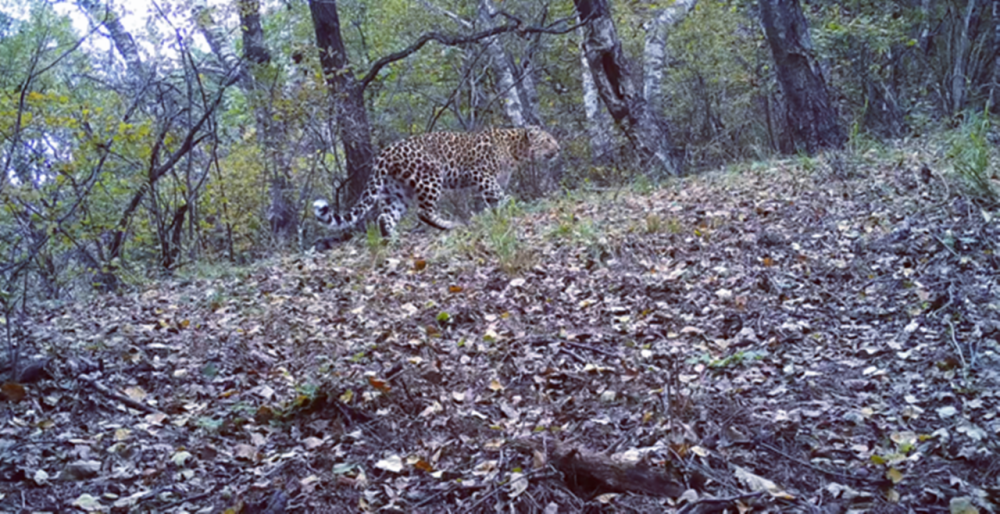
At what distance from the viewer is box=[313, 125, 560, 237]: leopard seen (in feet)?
34.7

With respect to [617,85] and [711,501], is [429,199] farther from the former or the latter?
[711,501]

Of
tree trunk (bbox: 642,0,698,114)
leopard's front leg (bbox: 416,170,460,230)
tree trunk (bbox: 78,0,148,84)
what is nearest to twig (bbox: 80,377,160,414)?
leopard's front leg (bbox: 416,170,460,230)

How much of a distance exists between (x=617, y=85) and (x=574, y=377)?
26.0ft

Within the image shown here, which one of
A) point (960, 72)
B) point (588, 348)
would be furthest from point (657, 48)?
point (588, 348)

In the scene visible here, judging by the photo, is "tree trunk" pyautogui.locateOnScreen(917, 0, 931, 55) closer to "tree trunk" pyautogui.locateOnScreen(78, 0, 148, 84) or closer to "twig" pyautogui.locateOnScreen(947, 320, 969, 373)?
"twig" pyautogui.locateOnScreen(947, 320, 969, 373)

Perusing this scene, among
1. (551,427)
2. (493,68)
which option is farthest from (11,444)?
(493,68)

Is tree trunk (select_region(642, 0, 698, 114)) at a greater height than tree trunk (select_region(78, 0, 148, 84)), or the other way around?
tree trunk (select_region(78, 0, 148, 84))

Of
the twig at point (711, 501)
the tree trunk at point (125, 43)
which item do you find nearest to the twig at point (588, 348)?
the twig at point (711, 501)

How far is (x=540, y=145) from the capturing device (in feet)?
39.7

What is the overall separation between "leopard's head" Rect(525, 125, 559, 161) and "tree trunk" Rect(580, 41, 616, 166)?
1.30 m

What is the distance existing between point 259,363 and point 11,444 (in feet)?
5.32

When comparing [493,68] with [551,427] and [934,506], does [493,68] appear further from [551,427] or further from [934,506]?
[934,506]

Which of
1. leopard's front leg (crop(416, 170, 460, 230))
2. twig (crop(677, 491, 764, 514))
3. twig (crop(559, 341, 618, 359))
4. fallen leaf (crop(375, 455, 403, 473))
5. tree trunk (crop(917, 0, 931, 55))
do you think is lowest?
twig (crop(677, 491, 764, 514))

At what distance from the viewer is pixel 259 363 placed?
5293mm
